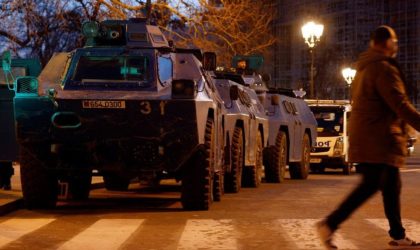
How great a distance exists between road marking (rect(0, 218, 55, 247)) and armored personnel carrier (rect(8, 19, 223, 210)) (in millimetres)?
1070

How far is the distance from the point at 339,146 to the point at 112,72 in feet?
49.1

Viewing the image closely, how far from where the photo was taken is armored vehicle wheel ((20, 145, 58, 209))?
43.9ft

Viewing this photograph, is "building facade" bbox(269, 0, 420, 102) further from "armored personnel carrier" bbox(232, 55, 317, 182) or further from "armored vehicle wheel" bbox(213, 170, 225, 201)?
"armored vehicle wheel" bbox(213, 170, 225, 201)

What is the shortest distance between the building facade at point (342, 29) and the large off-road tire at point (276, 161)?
59406 millimetres

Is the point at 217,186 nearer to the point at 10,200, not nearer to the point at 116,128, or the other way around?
the point at 116,128

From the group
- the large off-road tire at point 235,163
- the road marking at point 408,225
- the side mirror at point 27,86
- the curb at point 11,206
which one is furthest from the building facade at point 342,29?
the road marking at point 408,225

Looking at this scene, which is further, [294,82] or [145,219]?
[294,82]

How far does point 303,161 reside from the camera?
24.7 m

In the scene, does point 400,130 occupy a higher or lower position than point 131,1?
lower

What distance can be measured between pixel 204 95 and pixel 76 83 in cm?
178

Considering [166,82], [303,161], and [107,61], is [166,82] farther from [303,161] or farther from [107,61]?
[303,161]

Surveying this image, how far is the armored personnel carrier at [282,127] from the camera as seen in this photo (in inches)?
861

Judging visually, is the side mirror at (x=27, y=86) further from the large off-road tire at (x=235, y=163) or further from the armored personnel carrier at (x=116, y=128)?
the large off-road tire at (x=235, y=163)

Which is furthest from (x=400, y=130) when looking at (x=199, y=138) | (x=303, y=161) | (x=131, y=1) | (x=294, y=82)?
(x=294, y=82)
